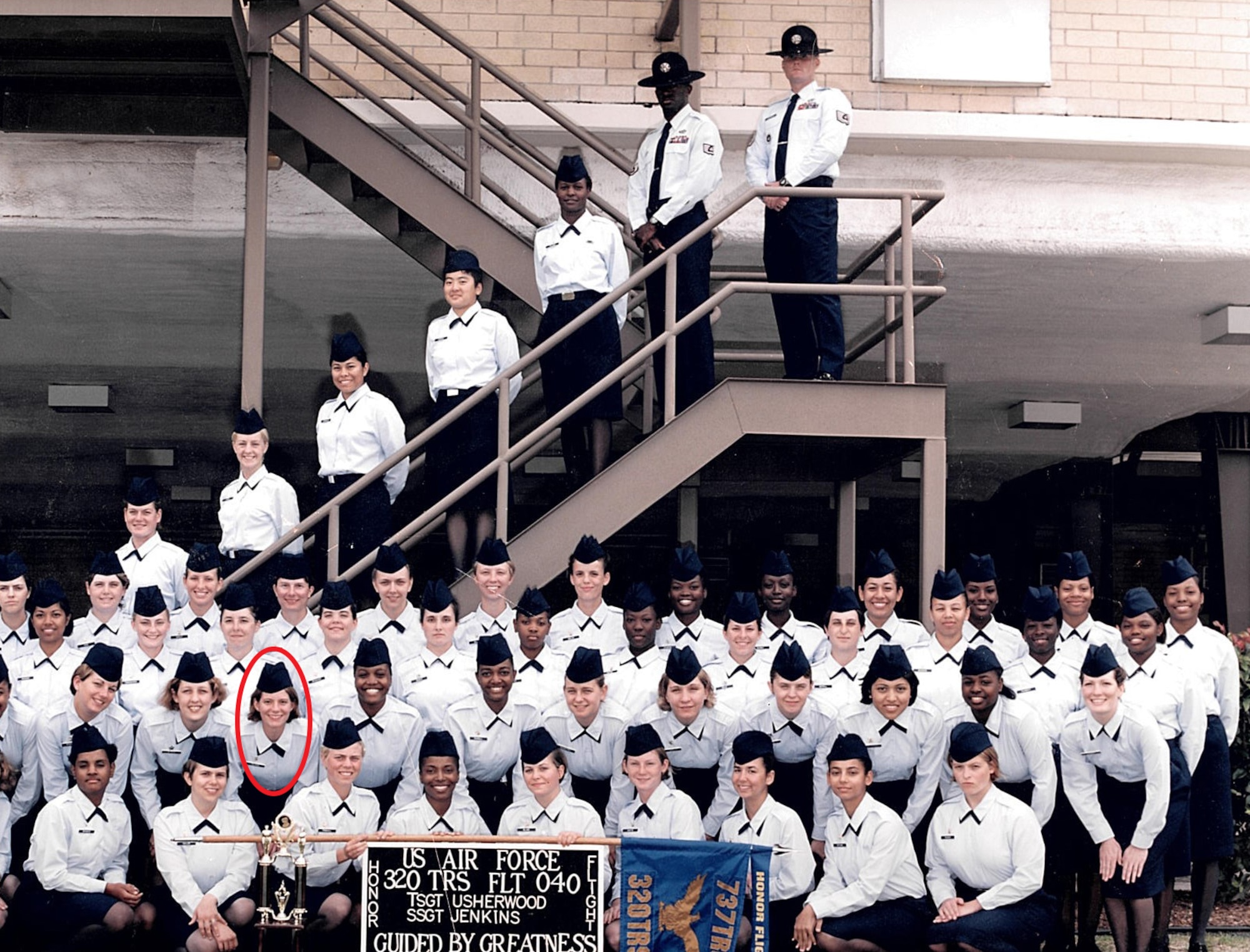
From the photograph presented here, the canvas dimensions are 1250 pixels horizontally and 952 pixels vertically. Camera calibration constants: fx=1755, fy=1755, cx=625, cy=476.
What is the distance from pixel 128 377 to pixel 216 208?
407 cm

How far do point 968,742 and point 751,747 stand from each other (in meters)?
0.97

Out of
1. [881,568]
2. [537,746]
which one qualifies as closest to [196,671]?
[537,746]

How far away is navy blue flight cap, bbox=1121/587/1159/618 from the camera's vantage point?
8492 millimetres

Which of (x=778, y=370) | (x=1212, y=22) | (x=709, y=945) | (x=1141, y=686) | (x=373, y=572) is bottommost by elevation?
(x=709, y=945)

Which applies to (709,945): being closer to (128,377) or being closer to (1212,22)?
(1212,22)

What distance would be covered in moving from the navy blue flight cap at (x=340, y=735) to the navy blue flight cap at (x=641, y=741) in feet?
4.10

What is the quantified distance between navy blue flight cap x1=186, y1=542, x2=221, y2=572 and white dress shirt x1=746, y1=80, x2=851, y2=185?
11.6 ft

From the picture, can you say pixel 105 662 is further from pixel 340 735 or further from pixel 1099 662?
pixel 1099 662

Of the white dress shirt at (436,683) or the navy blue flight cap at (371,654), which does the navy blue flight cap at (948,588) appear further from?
the navy blue flight cap at (371,654)

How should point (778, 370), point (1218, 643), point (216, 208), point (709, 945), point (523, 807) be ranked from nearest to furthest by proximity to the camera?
1. point (709, 945)
2. point (523, 807)
3. point (1218, 643)
4. point (216, 208)
5. point (778, 370)

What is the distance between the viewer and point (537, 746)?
7980mm

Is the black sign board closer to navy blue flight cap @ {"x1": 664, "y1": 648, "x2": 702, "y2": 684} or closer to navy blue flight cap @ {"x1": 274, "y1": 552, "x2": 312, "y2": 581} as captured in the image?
navy blue flight cap @ {"x1": 664, "y1": 648, "x2": 702, "y2": 684}

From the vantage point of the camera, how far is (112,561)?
9062mm

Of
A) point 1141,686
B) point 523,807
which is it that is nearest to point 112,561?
point 523,807
